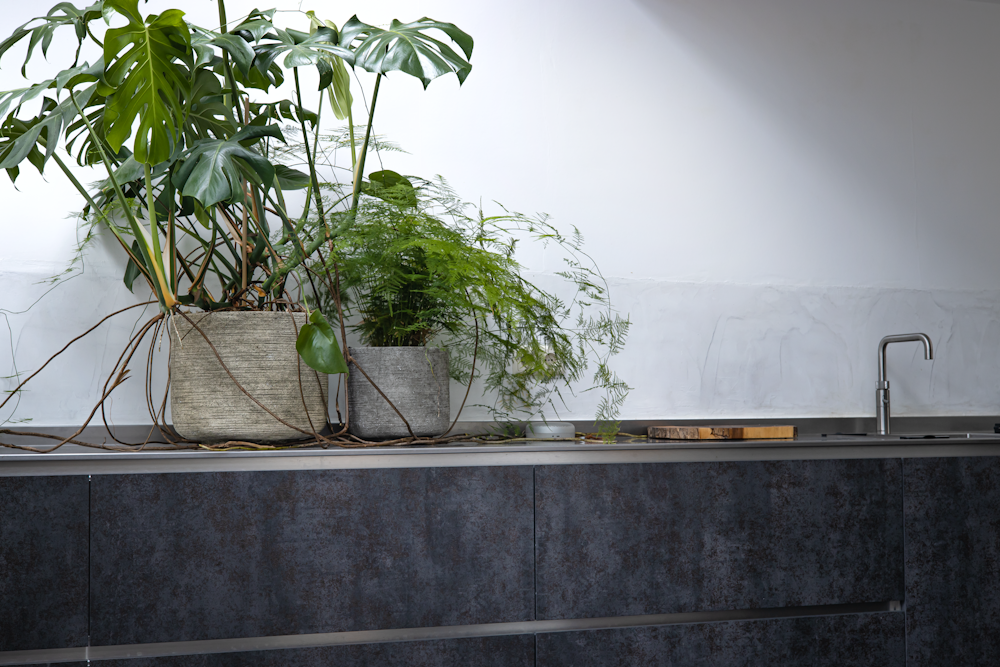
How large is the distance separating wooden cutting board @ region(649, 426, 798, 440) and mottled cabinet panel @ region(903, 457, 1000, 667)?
29 centimetres

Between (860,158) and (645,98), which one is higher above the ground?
(645,98)

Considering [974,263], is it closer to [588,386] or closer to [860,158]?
[860,158]

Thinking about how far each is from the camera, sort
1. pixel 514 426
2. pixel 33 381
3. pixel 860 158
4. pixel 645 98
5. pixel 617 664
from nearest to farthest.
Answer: pixel 617 664
pixel 33 381
pixel 514 426
pixel 645 98
pixel 860 158

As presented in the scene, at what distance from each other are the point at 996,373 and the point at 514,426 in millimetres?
1473

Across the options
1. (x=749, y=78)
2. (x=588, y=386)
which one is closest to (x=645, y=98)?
(x=749, y=78)

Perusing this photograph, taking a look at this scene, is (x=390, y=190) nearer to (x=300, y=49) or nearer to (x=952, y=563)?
(x=300, y=49)

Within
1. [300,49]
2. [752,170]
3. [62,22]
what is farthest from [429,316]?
[752,170]

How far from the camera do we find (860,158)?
7.09 ft

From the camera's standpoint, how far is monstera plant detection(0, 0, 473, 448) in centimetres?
→ 118

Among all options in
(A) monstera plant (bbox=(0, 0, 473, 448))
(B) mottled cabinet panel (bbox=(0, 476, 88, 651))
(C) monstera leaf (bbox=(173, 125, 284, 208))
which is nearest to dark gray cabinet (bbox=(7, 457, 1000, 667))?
(B) mottled cabinet panel (bbox=(0, 476, 88, 651))

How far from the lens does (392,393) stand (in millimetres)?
1484

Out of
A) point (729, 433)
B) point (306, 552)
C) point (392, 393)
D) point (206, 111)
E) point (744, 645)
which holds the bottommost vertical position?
point (744, 645)

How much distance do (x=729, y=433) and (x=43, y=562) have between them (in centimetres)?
138

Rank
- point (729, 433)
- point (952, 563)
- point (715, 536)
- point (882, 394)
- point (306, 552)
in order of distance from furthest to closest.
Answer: point (882, 394), point (729, 433), point (952, 563), point (715, 536), point (306, 552)
